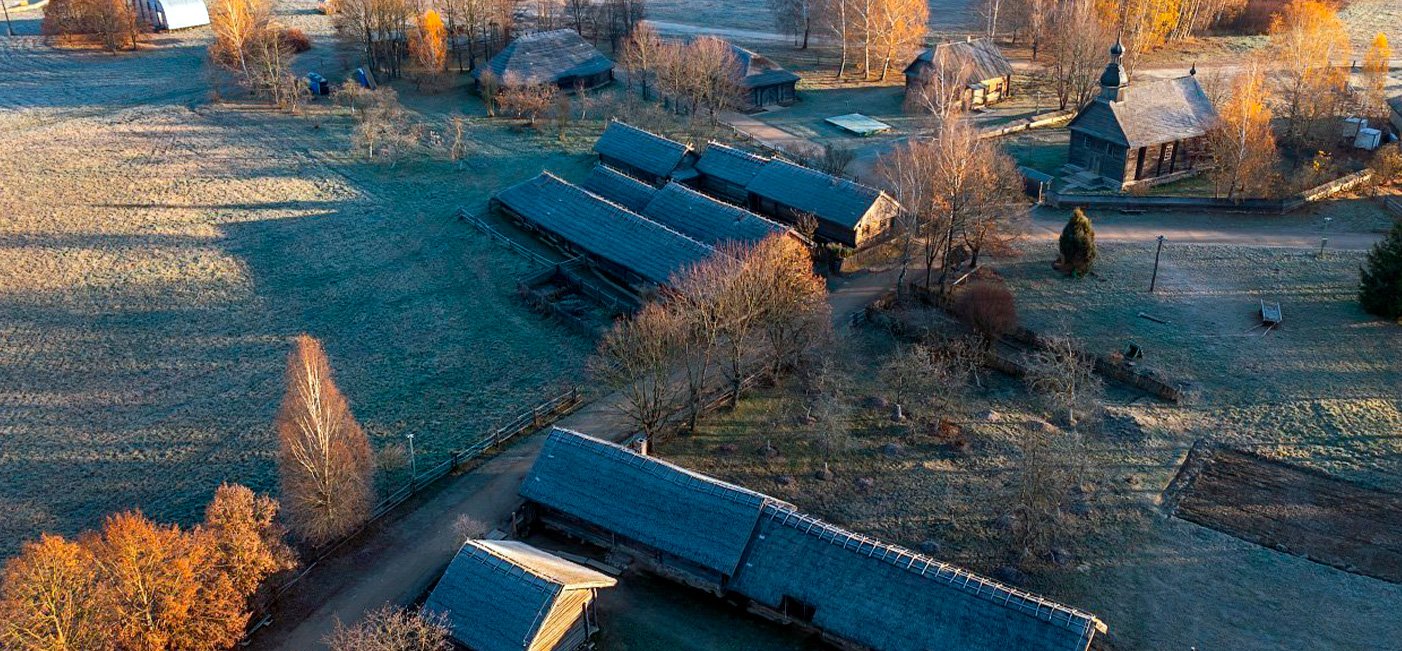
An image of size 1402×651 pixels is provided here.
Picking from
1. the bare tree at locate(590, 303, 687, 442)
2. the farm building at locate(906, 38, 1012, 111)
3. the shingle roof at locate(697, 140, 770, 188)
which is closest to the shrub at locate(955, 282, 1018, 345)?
the bare tree at locate(590, 303, 687, 442)

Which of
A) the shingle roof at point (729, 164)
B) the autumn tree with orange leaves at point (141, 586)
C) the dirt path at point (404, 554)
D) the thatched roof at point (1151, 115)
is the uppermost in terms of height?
the thatched roof at point (1151, 115)

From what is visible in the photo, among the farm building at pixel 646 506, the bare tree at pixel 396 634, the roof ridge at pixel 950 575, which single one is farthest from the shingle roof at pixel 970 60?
the bare tree at pixel 396 634

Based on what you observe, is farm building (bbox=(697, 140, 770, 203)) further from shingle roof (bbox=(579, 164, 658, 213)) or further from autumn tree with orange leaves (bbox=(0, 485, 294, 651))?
autumn tree with orange leaves (bbox=(0, 485, 294, 651))

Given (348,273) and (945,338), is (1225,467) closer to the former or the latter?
(945,338)

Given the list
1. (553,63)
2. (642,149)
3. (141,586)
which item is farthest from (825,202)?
(141,586)

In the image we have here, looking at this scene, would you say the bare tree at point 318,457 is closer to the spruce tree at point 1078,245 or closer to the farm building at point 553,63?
the spruce tree at point 1078,245

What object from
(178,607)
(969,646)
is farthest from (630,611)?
(178,607)
